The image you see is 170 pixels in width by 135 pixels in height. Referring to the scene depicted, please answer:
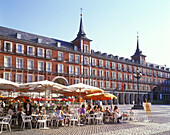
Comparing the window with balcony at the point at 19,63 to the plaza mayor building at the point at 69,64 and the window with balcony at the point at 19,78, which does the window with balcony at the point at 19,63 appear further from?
the window with balcony at the point at 19,78

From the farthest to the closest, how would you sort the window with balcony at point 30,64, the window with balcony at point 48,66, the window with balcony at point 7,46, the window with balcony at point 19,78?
the window with balcony at point 48,66
the window with balcony at point 30,64
the window with balcony at point 19,78
the window with balcony at point 7,46

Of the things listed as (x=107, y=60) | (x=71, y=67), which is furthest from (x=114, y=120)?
(x=107, y=60)

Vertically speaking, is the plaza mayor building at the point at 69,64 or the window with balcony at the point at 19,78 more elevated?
the plaza mayor building at the point at 69,64

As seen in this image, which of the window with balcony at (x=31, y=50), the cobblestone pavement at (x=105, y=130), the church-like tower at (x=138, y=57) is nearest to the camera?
the cobblestone pavement at (x=105, y=130)

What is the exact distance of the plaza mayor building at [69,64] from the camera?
31688 mm

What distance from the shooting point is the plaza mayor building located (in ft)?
104

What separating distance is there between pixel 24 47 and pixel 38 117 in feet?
80.2

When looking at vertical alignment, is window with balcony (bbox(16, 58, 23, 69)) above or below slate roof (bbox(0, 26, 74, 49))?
below

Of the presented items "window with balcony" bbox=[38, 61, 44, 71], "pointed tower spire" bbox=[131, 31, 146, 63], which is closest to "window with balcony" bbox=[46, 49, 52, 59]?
"window with balcony" bbox=[38, 61, 44, 71]

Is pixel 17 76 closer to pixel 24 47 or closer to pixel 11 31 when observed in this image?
pixel 24 47

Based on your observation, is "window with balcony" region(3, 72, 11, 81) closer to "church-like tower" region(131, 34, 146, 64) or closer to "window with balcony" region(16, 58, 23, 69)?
"window with balcony" region(16, 58, 23, 69)

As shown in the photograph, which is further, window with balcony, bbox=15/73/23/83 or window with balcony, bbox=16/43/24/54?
window with balcony, bbox=16/43/24/54

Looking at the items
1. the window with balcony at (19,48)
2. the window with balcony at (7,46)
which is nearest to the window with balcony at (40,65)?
the window with balcony at (19,48)

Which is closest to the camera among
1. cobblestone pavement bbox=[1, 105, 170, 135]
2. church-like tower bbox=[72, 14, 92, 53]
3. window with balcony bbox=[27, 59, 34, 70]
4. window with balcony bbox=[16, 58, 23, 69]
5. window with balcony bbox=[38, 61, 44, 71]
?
cobblestone pavement bbox=[1, 105, 170, 135]
